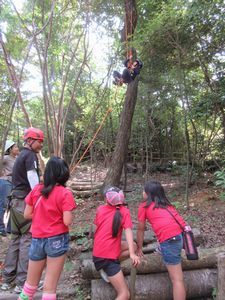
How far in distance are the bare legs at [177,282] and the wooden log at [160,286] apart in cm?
27

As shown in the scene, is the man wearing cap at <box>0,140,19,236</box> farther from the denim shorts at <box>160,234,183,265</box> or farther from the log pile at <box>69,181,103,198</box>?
the log pile at <box>69,181,103,198</box>

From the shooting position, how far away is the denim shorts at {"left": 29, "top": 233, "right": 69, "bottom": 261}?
3.02 m

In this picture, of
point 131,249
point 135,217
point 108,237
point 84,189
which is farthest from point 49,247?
point 84,189

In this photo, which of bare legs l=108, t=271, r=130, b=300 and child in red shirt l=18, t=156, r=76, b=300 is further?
bare legs l=108, t=271, r=130, b=300

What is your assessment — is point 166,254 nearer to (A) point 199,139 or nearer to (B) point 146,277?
(B) point 146,277

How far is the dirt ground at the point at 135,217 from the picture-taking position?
421 cm

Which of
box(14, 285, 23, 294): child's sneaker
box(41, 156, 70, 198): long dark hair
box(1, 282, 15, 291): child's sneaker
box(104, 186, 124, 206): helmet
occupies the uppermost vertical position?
box(41, 156, 70, 198): long dark hair

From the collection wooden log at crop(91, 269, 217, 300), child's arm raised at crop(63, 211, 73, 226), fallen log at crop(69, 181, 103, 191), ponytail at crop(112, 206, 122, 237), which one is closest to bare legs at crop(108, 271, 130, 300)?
wooden log at crop(91, 269, 217, 300)

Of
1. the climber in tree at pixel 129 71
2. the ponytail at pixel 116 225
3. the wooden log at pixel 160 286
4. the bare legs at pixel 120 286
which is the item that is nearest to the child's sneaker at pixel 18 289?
the wooden log at pixel 160 286

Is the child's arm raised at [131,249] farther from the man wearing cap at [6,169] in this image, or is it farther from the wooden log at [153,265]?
the man wearing cap at [6,169]

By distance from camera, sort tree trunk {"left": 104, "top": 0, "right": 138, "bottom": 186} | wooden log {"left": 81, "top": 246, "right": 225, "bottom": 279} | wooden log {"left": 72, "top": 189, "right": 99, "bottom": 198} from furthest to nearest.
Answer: wooden log {"left": 72, "top": 189, "right": 99, "bottom": 198}, tree trunk {"left": 104, "top": 0, "right": 138, "bottom": 186}, wooden log {"left": 81, "top": 246, "right": 225, "bottom": 279}

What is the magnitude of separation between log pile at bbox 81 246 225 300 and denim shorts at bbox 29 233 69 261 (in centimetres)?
87

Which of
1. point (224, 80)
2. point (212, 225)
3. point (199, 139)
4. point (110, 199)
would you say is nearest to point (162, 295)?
point (110, 199)

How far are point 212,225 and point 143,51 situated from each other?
468cm
